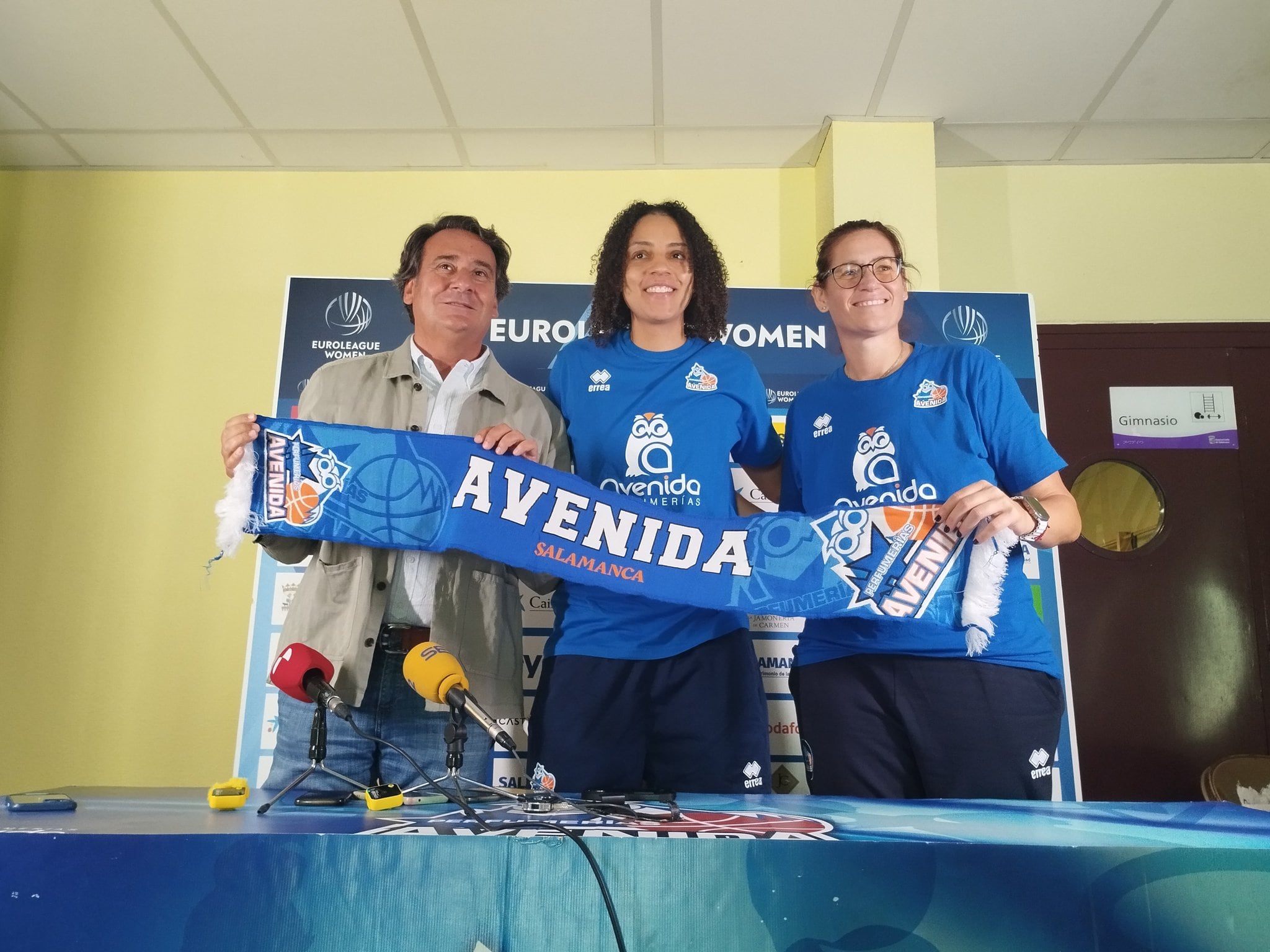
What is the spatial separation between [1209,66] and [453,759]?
11.8 feet

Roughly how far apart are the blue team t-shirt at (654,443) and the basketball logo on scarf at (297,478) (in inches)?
22.3

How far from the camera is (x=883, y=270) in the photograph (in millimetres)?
2062

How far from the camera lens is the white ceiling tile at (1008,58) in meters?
2.93

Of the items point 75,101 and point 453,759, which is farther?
point 75,101

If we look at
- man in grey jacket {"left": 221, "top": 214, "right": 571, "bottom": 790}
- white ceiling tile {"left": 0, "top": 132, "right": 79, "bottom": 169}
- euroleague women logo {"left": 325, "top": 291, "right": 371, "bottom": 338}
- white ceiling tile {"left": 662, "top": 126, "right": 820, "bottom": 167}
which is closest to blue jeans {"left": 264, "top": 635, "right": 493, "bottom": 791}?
man in grey jacket {"left": 221, "top": 214, "right": 571, "bottom": 790}

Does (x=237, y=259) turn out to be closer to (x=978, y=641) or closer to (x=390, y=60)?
(x=390, y=60)

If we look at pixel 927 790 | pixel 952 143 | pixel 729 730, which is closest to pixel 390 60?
pixel 952 143

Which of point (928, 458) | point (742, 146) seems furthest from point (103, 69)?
point (928, 458)

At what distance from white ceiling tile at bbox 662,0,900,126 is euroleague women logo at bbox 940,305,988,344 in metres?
0.93

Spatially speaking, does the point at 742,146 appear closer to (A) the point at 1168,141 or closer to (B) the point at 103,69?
(A) the point at 1168,141

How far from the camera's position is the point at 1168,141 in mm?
3662

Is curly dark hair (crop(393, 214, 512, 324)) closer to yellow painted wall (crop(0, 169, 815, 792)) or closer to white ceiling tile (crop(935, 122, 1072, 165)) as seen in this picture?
yellow painted wall (crop(0, 169, 815, 792))

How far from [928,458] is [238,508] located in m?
1.48

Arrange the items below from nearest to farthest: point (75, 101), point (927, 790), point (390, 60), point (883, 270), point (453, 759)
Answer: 1. point (453, 759)
2. point (927, 790)
3. point (883, 270)
4. point (390, 60)
5. point (75, 101)
